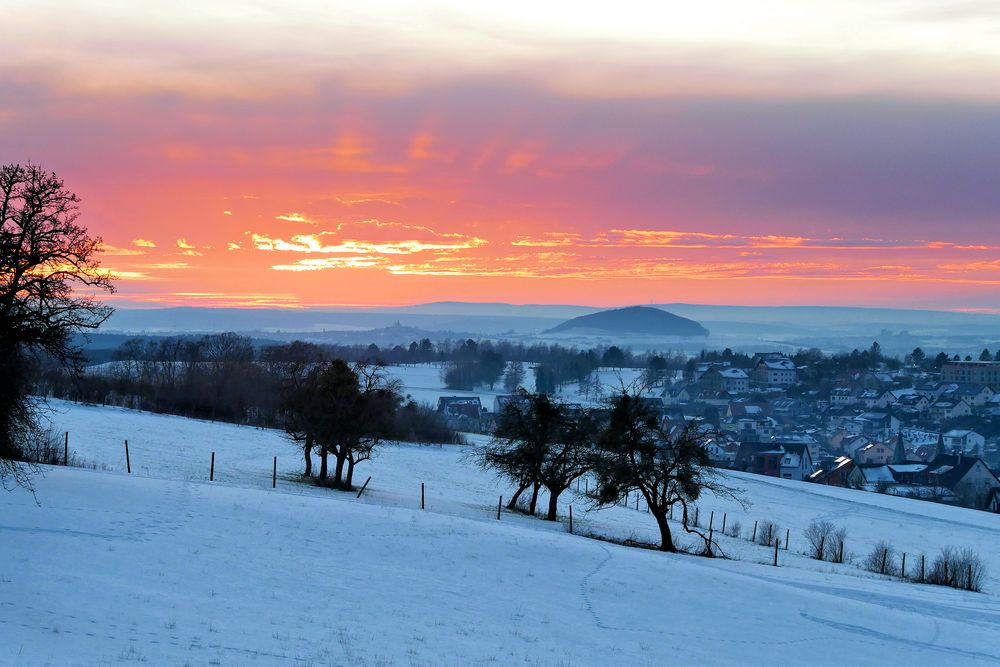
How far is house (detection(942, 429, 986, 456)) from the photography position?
15038cm

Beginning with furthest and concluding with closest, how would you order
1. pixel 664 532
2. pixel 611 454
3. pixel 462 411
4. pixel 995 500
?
pixel 462 411
pixel 995 500
pixel 611 454
pixel 664 532

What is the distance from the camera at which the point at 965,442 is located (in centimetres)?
15225

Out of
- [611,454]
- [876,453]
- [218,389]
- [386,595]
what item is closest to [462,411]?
[218,389]

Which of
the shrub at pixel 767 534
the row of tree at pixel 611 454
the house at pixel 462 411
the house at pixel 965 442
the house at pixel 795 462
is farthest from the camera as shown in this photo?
the house at pixel 965 442

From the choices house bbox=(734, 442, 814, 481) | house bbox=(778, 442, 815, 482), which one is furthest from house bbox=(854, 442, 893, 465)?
house bbox=(778, 442, 815, 482)

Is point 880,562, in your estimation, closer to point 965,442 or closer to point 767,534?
point 767,534

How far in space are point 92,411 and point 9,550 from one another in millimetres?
54209

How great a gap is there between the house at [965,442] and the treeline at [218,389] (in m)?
93.5

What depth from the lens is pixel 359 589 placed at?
25.0 m

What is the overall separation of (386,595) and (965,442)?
500 ft

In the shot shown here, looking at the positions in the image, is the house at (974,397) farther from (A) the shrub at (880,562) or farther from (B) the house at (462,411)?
(A) the shrub at (880,562)

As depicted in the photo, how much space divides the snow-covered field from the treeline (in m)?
46.6

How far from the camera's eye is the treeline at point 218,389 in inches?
3681

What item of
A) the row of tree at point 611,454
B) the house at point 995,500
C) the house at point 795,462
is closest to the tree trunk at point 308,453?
the row of tree at point 611,454
